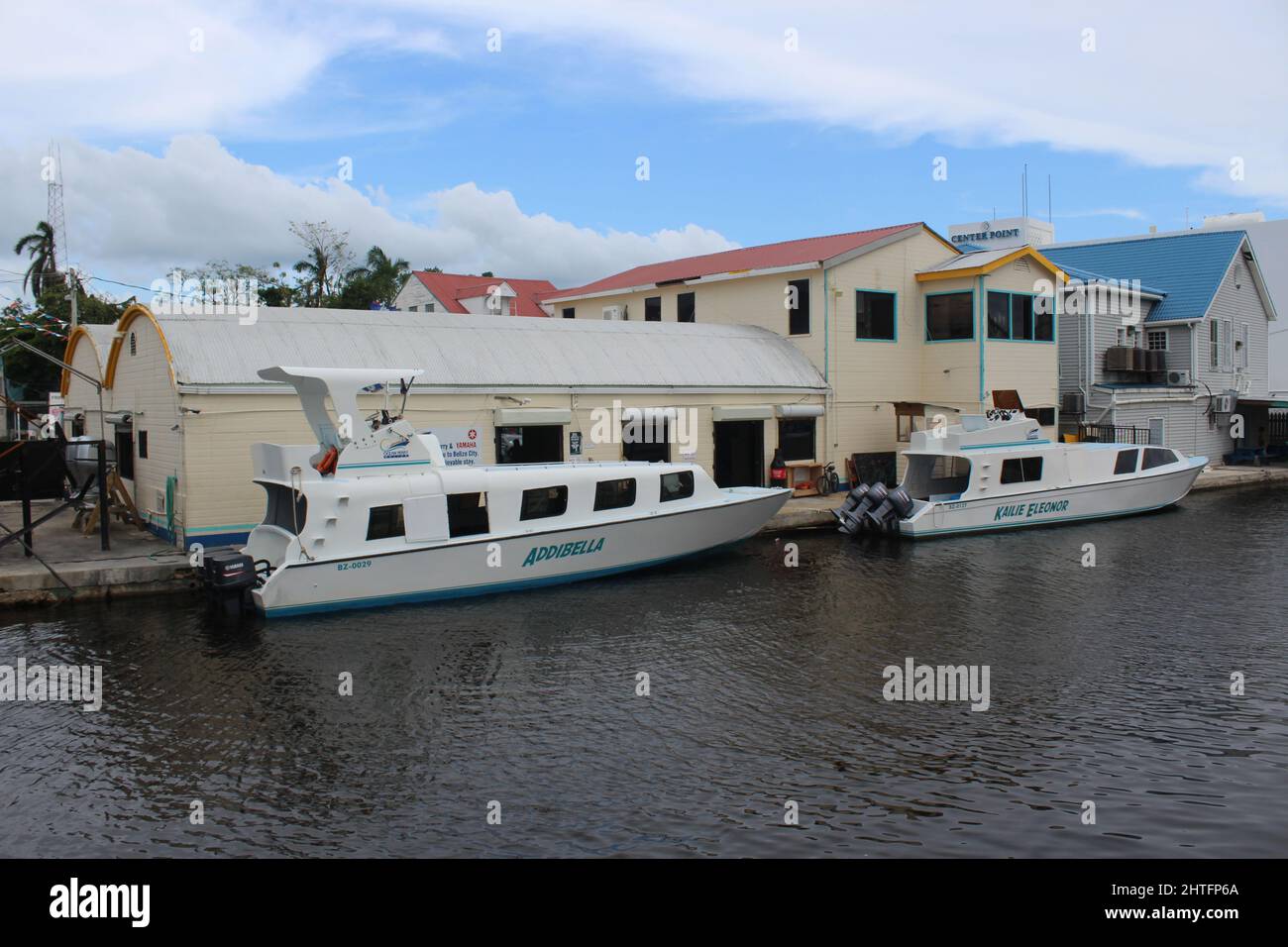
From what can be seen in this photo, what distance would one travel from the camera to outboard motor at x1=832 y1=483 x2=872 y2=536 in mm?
22188

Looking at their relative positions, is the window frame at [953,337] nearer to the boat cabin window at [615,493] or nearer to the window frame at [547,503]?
the boat cabin window at [615,493]

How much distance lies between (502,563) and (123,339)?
11080 mm

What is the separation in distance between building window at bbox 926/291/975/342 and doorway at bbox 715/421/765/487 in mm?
6906

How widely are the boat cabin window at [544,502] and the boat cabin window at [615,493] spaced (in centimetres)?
69

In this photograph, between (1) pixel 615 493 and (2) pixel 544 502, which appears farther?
(1) pixel 615 493

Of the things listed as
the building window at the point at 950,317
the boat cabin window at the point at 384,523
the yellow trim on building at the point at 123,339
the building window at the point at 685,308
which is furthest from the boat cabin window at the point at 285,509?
the building window at the point at 950,317

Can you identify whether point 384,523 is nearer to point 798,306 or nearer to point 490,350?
point 490,350

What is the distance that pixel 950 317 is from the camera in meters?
28.4

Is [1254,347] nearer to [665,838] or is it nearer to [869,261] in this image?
[869,261]

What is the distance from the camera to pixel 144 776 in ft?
30.6

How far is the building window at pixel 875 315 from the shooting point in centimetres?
2745

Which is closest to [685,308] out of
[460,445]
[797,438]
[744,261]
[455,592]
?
[744,261]
